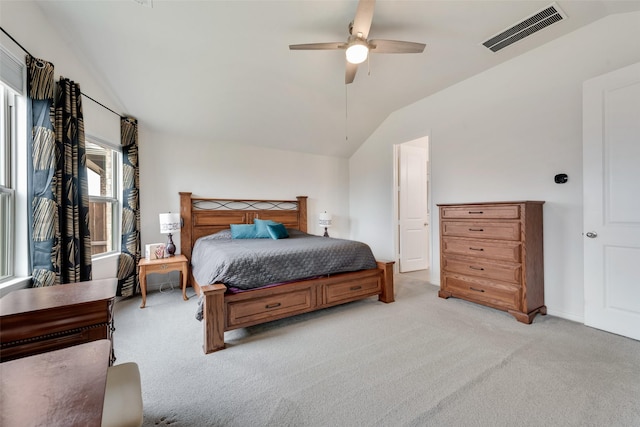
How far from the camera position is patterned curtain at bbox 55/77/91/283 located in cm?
220

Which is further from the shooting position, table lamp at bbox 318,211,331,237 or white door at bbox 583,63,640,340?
table lamp at bbox 318,211,331,237

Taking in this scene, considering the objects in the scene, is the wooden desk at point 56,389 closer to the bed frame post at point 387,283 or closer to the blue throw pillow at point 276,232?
the bed frame post at point 387,283

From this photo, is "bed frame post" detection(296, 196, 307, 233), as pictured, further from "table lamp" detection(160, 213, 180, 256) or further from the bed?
"table lamp" detection(160, 213, 180, 256)

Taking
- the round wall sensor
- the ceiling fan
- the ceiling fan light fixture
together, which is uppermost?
the ceiling fan

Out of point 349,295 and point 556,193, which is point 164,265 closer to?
point 349,295

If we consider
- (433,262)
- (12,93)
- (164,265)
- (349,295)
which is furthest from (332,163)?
(12,93)

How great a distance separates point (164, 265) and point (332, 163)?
359 centimetres

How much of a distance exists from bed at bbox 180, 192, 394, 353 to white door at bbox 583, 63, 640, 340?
1.89 meters

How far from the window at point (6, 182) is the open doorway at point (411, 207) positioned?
14.8 feet

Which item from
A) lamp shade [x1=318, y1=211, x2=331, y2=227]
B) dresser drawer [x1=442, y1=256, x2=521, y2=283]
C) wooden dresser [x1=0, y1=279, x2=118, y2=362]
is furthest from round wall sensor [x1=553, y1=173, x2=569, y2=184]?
wooden dresser [x1=0, y1=279, x2=118, y2=362]

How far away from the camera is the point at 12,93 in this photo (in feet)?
6.50

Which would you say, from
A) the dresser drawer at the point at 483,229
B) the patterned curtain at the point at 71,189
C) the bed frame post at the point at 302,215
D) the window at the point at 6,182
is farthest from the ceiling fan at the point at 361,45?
the bed frame post at the point at 302,215

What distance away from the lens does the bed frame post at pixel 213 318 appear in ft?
6.90

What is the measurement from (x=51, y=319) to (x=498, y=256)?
11.5 feet
